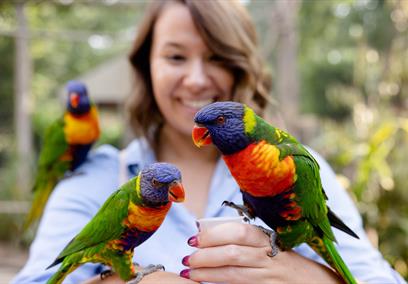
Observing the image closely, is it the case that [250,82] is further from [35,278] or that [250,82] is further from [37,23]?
[37,23]

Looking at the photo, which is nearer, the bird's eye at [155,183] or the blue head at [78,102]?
the bird's eye at [155,183]

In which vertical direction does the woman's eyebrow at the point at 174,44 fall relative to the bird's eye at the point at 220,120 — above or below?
above

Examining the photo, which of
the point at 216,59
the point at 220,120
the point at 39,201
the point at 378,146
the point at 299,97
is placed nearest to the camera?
the point at 220,120

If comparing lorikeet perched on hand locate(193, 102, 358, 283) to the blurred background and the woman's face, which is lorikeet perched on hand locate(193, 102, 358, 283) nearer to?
the woman's face

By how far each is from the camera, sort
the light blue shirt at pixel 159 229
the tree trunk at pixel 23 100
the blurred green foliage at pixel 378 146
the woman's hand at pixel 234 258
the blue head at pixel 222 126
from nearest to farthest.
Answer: the blue head at pixel 222 126 < the woman's hand at pixel 234 258 < the light blue shirt at pixel 159 229 < the blurred green foliage at pixel 378 146 < the tree trunk at pixel 23 100

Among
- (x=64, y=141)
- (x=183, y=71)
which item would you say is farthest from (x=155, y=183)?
(x=64, y=141)

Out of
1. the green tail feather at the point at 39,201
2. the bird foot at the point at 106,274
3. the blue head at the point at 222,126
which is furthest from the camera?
the green tail feather at the point at 39,201

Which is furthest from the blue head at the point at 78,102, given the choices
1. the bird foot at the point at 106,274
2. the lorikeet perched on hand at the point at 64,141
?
the bird foot at the point at 106,274

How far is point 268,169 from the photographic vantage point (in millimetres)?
751

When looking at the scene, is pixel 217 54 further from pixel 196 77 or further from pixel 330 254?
pixel 330 254

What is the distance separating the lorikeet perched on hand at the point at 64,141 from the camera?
1.73m

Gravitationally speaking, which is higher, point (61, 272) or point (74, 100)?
point (74, 100)

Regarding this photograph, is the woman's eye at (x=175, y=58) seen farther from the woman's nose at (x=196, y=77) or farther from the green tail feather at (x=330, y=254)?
the green tail feather at (x=330, y=254)

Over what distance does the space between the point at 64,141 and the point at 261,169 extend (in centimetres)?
122
